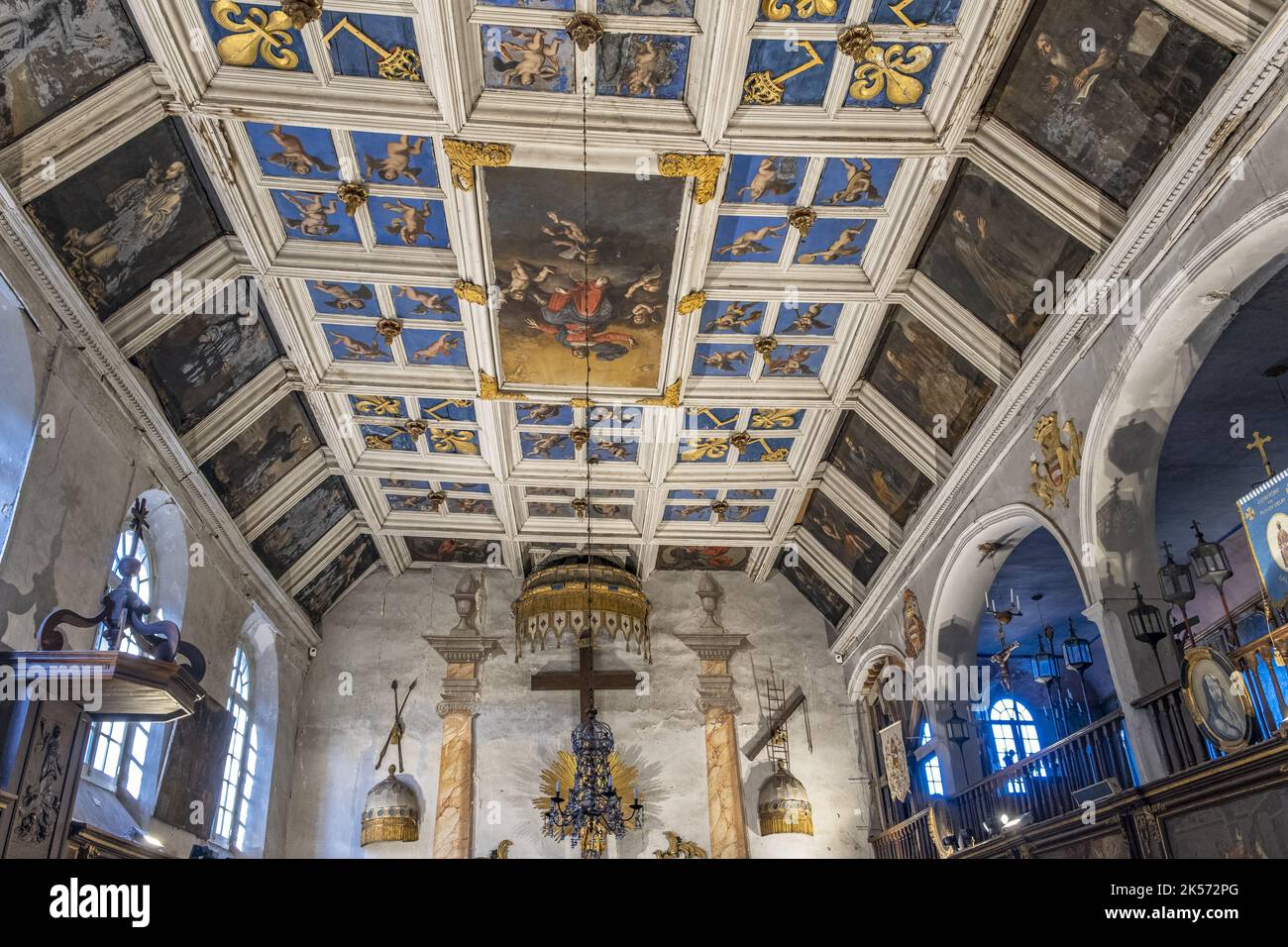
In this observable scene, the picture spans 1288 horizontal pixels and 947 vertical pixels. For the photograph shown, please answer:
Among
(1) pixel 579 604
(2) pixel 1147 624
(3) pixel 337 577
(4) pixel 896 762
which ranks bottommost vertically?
(2) pixel 1147 624

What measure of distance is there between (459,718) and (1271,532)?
12328mm

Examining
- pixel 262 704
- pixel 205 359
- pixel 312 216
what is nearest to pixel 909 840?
pixel 262 704

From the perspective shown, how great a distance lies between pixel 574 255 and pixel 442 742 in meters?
9.07

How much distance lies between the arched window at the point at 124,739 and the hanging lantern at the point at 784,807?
8706 millimetres

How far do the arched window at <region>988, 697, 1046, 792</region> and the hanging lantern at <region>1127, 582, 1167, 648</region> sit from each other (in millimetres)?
10410

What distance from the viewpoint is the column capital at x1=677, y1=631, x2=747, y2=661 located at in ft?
55.5

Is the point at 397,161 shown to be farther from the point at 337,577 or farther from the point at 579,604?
the point at 337,577

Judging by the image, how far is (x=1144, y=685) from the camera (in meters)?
7.93

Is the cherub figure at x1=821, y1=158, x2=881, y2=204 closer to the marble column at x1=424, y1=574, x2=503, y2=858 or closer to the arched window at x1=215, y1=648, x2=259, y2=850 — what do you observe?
the arched window at x1=215, y1=648, x2=259, y2=850

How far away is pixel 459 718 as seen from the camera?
16.0 meters

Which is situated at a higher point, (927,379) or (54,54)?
(54,54)

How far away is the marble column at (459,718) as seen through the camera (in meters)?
15.1

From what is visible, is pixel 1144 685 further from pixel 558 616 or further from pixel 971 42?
pixel 558 616
